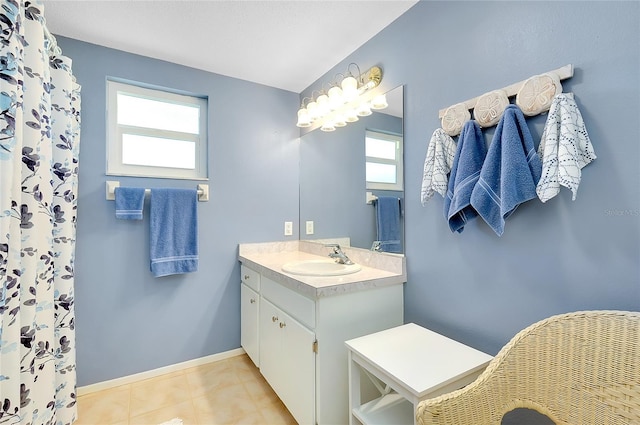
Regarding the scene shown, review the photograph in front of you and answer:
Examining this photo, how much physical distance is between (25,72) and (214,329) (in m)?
1.86

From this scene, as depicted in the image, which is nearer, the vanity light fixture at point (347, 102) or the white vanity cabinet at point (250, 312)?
the vanity light fixture at point (347, 102)

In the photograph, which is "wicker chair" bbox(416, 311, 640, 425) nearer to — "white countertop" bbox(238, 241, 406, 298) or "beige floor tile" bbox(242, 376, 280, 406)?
"white countertop" bbox(238, 241, 406, 298)

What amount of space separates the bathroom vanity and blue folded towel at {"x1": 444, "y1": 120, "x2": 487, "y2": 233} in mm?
454

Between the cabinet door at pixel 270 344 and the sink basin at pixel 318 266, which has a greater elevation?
the sink basin at pixel 318 266

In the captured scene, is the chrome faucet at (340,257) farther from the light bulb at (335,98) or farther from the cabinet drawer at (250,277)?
the light bulb at (335,98)

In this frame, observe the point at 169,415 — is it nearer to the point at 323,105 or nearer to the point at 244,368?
the point at 244,368

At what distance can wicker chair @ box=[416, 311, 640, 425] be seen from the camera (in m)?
0.76

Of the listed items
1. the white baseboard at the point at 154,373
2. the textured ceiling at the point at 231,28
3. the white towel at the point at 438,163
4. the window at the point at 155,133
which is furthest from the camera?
the window at the point at 155,133

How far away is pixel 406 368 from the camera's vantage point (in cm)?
102

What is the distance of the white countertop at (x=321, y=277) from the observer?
1.34 metres

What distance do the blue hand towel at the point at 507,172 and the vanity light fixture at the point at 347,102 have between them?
77cm

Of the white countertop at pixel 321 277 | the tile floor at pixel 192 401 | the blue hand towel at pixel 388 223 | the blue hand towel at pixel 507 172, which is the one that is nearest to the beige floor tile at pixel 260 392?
the tile floor at pixel 192 401

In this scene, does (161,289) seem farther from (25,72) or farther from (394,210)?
(394,210)

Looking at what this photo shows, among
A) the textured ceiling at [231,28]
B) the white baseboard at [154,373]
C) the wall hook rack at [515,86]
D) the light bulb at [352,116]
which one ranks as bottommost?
the white baseboard at [154,373]
